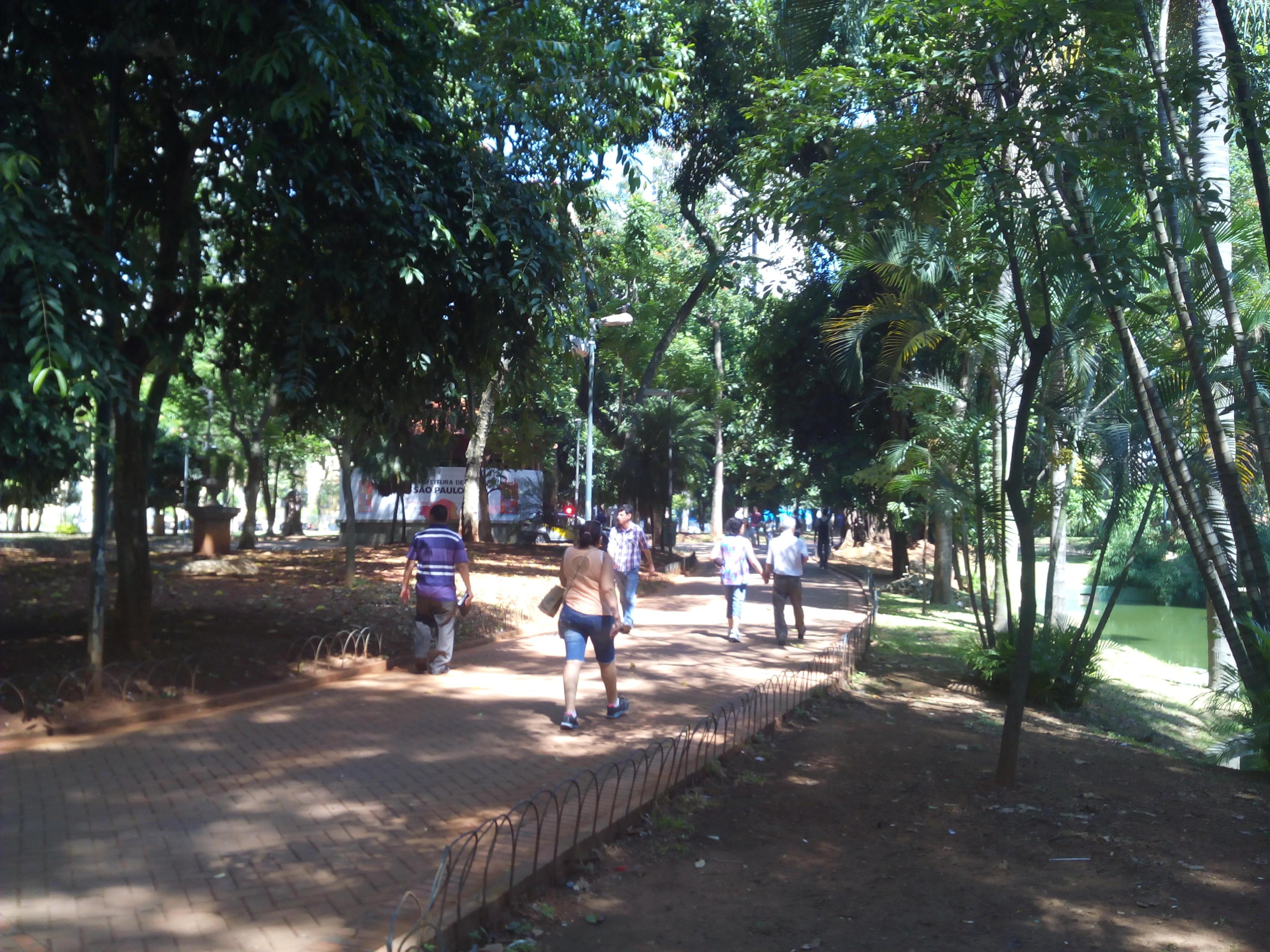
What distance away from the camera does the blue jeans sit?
13.3 metres

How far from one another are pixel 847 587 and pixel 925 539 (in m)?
5.21

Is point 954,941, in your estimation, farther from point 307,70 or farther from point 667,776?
point 307,70

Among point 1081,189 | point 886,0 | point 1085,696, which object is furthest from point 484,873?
point 1085,696

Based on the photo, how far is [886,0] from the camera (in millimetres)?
9125

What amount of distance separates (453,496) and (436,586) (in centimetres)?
2742

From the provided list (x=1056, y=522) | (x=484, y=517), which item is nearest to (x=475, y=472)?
(x=484, y=517)

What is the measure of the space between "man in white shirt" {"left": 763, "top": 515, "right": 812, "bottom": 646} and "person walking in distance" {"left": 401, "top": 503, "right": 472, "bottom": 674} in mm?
4387

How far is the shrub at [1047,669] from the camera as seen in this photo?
37.3ft

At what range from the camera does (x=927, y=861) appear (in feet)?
18.4

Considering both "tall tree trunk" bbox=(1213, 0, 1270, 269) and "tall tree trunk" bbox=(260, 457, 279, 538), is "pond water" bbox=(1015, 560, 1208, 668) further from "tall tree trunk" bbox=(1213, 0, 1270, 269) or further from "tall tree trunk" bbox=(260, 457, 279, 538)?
"tall tree trunk" bbox=(260, 457, 279, 538)

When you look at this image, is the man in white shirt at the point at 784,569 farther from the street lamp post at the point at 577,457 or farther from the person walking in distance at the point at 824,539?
the person walking in distance at the point at 824,539

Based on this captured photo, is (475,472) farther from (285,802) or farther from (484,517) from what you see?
(285,802)

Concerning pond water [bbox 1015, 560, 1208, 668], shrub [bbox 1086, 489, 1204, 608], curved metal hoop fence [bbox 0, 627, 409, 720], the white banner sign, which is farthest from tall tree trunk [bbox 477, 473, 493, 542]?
curved metal hoop fence [bbox 0, 627, 409, 720]

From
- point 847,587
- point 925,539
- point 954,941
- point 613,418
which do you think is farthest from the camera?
point 613,418
